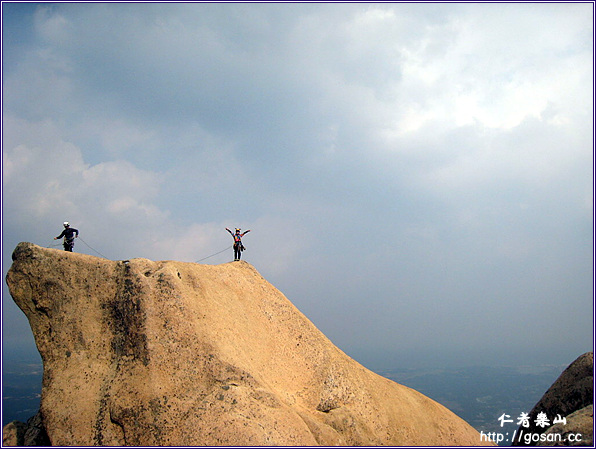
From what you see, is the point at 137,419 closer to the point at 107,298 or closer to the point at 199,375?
the point at 199,375

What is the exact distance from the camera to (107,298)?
576 inches

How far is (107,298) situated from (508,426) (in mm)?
171494

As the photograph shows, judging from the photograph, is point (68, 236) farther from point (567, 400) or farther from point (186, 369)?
point (567, 400)

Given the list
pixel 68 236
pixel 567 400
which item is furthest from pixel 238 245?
pixel 567 400

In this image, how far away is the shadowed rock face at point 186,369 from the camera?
1205cm

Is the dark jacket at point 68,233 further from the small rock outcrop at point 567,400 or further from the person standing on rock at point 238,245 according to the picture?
the small rock outcrop at point 567,400

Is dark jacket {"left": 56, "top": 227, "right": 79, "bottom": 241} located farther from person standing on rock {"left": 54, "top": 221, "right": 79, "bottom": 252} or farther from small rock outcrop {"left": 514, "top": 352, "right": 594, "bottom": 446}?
small rock outcrop {"left": 514, "top": 352, "right": 594, "bottom": 446}

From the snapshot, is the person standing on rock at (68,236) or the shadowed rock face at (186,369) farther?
the person standing on rock at (68,236)

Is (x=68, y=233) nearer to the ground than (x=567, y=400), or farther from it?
farther from it

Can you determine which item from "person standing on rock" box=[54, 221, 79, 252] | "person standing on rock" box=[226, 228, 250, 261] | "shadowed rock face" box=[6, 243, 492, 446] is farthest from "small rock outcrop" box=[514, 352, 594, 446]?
"person standing on rock" box=[54, 221, 79, 252]

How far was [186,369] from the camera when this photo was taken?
13016 millimetres

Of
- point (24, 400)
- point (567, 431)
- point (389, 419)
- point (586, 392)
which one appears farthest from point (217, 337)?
point (24, 400)

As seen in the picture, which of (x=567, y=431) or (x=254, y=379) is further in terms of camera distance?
(x=567, y=431)

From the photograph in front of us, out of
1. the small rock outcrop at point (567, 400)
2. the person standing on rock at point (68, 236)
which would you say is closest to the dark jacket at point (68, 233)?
the person standing on rock at point (68, 236)
